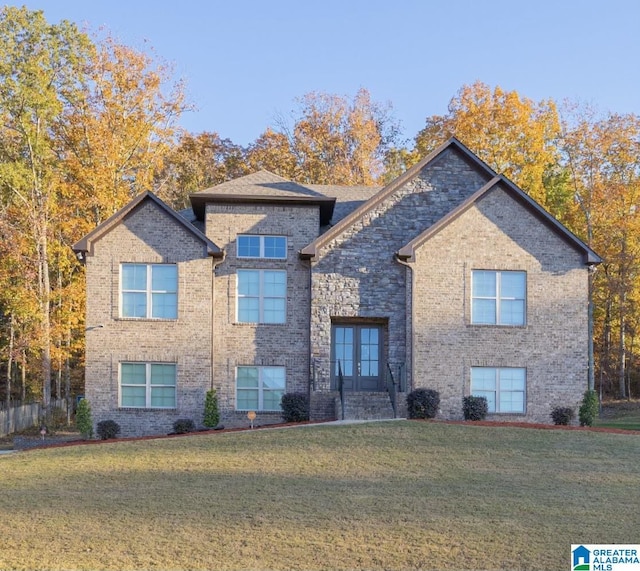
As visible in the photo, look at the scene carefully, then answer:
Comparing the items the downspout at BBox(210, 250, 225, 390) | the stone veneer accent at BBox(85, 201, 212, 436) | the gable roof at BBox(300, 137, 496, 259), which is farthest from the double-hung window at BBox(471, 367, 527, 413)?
the stone veneer accent at BBox(85, 201, 212, 436)

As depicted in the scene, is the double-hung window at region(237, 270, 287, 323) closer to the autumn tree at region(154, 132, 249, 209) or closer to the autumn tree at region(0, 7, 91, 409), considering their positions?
the autumn tree at region(0, 7, 91, 409)

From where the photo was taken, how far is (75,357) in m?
39.2

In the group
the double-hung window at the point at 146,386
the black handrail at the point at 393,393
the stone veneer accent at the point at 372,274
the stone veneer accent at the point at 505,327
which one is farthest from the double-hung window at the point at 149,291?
the stone veneer accent at the point at 505,327

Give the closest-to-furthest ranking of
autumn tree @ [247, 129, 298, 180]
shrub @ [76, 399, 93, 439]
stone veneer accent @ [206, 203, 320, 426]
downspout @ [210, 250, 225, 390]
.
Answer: shrub @ [76, 399, 93, 439] < downspout @ [210, 250, 225, 390] < stone veneer accent @ [206, 203, 320, 426] < autumn tree @ [247, 129, 298, 180]

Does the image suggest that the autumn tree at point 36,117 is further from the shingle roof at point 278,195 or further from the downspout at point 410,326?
the downspout at point 410,326

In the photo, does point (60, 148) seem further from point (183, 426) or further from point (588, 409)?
point (588, 409)

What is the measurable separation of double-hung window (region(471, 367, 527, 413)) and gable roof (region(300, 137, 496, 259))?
535 cm

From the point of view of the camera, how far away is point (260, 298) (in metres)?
24.0

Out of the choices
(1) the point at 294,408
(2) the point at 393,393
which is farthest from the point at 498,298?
(1) the point at 294,408

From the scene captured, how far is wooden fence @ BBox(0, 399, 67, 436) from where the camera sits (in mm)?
31562

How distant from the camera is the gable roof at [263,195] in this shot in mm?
23797

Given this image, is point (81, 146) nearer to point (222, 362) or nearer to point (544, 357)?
point (222, 362)

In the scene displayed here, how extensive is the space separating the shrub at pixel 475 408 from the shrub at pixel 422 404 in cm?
89

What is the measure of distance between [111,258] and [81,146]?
1233 centimetres
